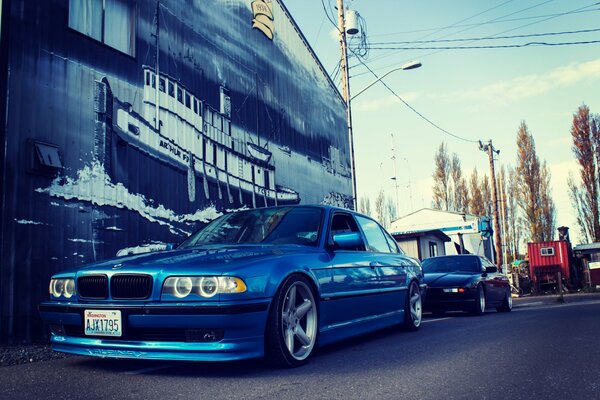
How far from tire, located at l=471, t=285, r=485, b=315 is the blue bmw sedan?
572cm

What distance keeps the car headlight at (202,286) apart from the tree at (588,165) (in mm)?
37269

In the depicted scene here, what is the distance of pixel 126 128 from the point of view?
8406 mm

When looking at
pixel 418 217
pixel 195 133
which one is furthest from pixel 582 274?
pixel 195 133

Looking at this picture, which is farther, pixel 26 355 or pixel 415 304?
pixel 415 304

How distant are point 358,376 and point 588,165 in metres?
37.6

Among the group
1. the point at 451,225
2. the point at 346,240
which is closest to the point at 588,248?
the point at 451,225

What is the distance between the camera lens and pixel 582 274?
2505 centimetres

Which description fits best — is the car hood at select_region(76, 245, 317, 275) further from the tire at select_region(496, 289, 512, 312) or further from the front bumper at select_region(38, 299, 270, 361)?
the tire at select_region(496, 289, 512, 312)

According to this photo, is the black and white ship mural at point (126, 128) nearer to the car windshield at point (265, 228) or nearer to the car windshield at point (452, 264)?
the car windshield at point (265, 228)

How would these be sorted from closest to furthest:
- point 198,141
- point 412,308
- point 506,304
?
point 412,308, point 198,141, point 506,304

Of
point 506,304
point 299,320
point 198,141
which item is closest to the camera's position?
point 299,320

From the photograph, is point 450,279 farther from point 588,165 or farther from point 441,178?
point 441,178

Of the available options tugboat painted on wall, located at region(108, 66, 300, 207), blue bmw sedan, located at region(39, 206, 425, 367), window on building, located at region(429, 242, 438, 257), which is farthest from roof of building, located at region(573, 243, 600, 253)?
blue bmw sedan, located at region(39, 206, 425, 367)

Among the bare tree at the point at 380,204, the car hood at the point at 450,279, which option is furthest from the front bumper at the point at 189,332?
the bare tree at the point at 380,204
